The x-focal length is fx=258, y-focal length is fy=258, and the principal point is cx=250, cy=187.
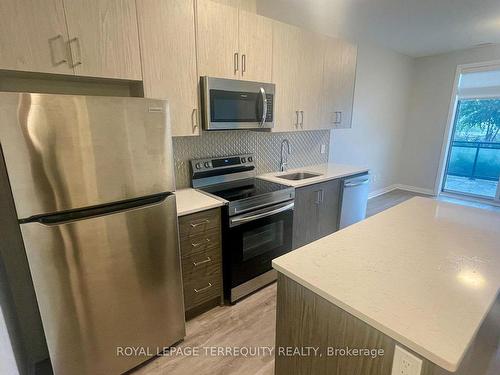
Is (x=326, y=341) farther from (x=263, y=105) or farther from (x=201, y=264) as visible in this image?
(x=263, y=105)

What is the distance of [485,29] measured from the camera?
3.29 m

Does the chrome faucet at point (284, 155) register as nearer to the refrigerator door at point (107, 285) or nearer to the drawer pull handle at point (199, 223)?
the drawer pull handle at point (199, 223)

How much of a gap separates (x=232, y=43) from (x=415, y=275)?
6.32 feet

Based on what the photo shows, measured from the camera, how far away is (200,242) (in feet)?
6.10

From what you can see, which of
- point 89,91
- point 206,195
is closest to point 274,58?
point 206,195

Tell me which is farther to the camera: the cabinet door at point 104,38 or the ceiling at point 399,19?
the ceiling at point 399,19

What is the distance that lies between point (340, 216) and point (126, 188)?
2324 millimetres

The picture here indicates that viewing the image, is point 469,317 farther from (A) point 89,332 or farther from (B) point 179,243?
(A) point 89,332

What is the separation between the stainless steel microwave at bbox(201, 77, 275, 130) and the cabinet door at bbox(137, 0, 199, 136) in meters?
0.10

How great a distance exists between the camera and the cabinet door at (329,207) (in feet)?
8.85

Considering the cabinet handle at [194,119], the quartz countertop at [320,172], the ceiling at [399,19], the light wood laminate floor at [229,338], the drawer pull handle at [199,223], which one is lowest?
the light wood laminate floor at [229,338]

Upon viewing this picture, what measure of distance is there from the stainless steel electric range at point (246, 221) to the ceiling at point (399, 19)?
65.7 inches

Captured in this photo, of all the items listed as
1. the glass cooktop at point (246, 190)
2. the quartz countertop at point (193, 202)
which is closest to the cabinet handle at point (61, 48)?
the quartz countertop at point (193, 202)

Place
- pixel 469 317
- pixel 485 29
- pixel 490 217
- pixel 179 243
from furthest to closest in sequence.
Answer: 1. pixel 485 29
2. pixel 179 243
3. pixel 490 217
4. pixel 469 317
